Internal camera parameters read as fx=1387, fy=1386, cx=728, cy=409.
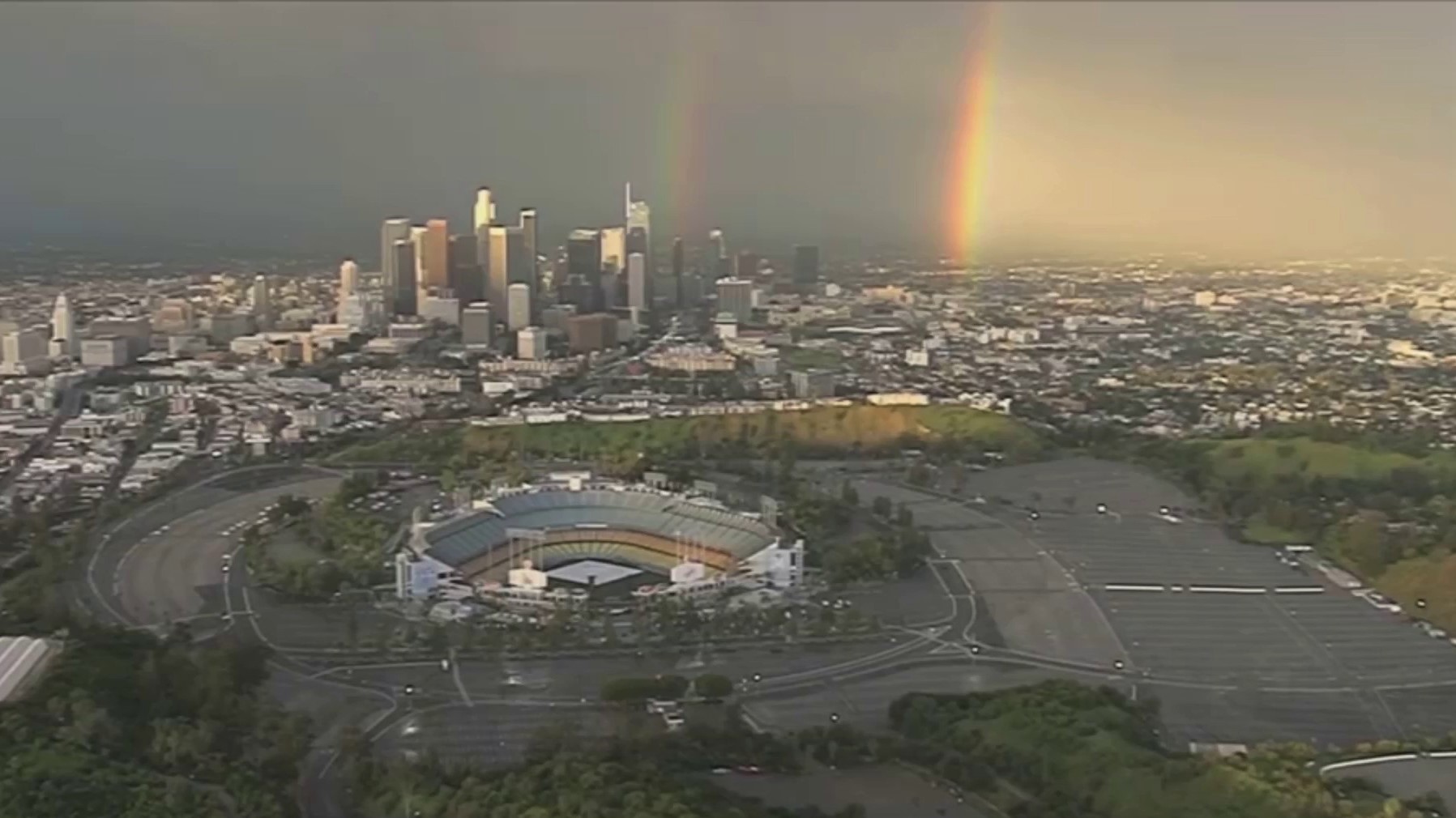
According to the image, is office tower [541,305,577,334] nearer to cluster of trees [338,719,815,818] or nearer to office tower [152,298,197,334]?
office tower [152,298,197,334]

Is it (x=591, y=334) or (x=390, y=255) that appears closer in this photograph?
(x=591, y=334)

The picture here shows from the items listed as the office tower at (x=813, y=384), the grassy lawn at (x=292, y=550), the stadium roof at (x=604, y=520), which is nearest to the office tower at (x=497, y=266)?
the office tower at (x=813, y=384)

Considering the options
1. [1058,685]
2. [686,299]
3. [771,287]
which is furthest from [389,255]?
[1058,685]

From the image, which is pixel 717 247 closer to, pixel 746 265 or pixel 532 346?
pixel 746 265

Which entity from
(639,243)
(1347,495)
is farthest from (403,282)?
(1347,495)

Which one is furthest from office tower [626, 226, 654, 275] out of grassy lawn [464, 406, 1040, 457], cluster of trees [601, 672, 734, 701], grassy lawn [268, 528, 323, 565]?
cluster of trees [601, 672, 734, 701]

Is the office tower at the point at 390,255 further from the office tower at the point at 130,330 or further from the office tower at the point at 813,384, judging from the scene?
the office tower at the point at 813,384
